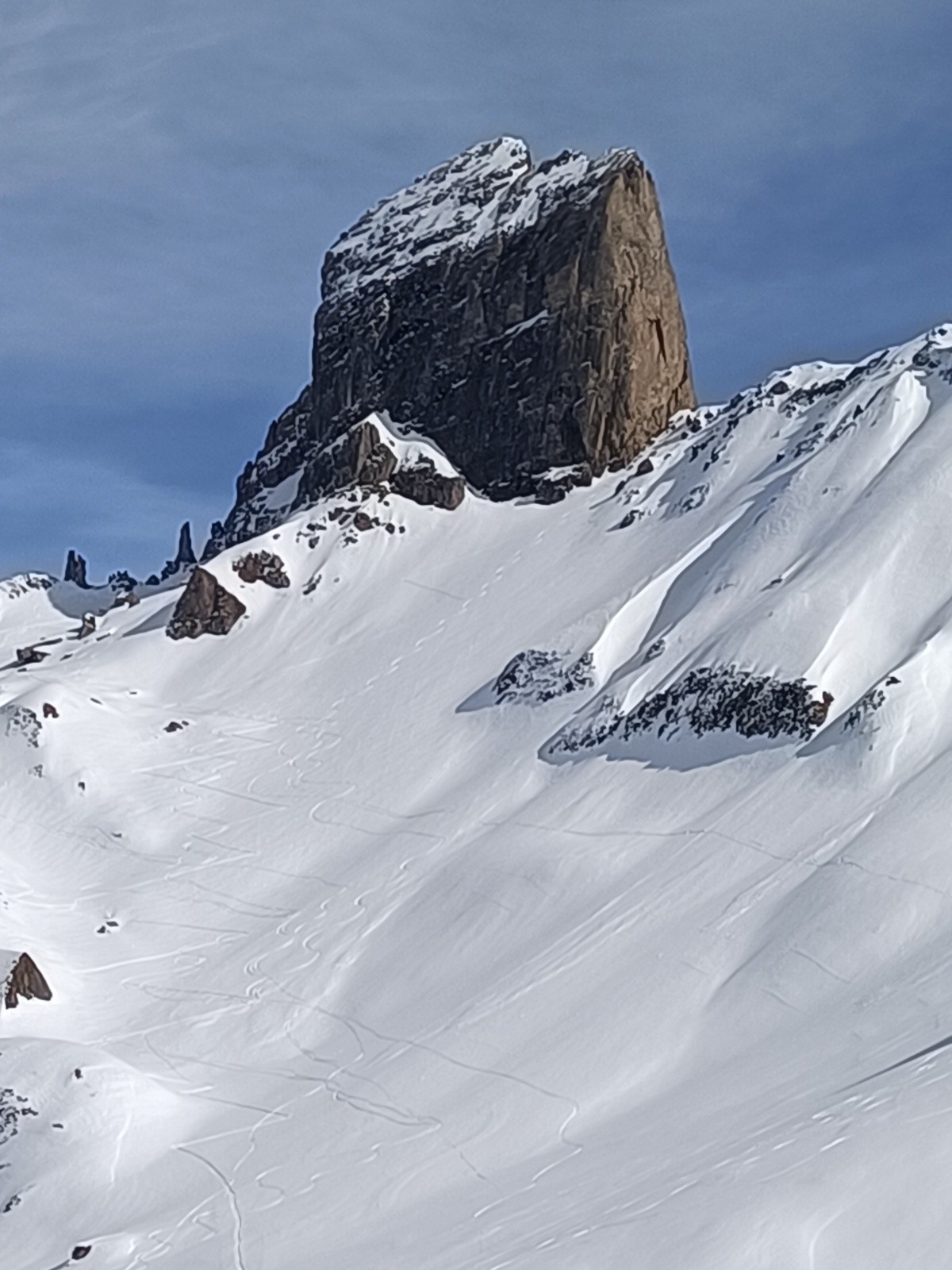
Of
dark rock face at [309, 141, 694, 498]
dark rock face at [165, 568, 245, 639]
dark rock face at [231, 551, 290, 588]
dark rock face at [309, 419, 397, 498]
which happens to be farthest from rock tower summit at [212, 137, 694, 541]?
dark rock face at [165, 568, 245, 639]

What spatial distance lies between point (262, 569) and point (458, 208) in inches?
1223

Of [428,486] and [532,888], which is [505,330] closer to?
[428,486]

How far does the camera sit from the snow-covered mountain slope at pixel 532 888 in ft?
83.6

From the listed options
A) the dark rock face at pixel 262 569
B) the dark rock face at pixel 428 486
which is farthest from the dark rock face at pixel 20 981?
the dark rock face at pixel 428 486

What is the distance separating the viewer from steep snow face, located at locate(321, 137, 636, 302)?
85750 millimetres

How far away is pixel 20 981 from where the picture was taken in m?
42.1

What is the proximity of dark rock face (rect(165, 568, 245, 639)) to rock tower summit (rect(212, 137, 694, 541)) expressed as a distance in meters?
13.7

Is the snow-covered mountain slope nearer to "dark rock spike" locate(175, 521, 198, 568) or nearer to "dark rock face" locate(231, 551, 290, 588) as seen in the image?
"dark rock face" locate(231, 551, 290, 588)

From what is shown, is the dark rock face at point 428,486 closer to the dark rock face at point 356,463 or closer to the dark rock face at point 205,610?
the dark rock face at point 356,463

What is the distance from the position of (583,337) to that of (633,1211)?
61032 mm

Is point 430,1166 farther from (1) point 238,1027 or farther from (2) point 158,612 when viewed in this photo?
(2) point 158,612

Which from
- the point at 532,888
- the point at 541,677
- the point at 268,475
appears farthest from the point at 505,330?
the point at 532,888

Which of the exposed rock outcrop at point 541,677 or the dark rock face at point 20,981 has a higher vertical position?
the exposed rock outcrop at point 541,677

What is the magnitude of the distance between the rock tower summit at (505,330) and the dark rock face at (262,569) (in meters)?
10.9
